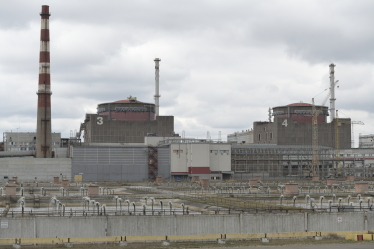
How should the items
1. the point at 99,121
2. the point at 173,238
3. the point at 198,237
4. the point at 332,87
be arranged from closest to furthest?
the point at 173,238 < the point at 198,237 < the point at 99,121 < the point at 332,87

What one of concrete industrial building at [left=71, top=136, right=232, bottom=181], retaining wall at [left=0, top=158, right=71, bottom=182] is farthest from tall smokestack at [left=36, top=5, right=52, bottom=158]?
concrete industrial building at [left=71, top=136, right=232, bottom=181]

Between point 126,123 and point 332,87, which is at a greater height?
point 332,87

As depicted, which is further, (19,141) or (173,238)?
(19,141)

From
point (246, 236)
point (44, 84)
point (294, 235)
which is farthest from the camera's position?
point (44, 84)

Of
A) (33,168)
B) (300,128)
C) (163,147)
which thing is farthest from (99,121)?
(300,128)

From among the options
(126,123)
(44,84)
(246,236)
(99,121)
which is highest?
(44,84)

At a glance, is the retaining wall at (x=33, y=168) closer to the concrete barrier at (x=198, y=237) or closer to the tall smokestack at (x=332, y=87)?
the concrete barrier at (x=198, y=237)

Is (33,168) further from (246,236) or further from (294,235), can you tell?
(294,235)

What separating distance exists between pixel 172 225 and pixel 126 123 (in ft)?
389

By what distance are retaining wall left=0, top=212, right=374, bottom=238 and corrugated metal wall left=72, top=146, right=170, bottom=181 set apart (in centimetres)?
8178

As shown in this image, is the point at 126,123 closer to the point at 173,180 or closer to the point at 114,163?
the point at 114,163

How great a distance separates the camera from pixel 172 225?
4175 cm

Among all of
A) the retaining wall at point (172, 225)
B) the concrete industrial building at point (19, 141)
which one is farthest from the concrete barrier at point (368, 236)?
the concrete industrial building at point (19, 141)

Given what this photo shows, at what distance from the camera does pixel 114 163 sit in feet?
405
